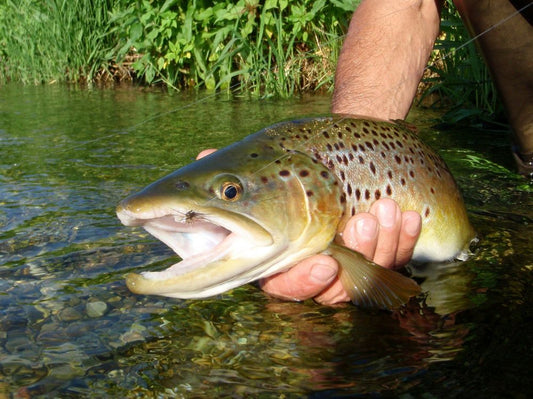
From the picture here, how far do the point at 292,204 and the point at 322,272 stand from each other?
10.1 inches

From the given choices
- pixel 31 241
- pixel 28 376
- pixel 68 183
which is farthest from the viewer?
pixel 68 183

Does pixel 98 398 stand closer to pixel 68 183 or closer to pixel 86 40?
pixel 68 183

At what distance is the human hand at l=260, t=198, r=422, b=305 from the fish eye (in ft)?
1.15

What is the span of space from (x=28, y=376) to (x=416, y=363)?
1.15 meters

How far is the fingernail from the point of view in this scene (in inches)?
83.4

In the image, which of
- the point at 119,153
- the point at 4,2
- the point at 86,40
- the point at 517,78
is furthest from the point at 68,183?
the point at 4,2

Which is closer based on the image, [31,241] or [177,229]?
[177,229]

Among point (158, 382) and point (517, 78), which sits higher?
point (517, 78)

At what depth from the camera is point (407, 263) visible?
2611mm

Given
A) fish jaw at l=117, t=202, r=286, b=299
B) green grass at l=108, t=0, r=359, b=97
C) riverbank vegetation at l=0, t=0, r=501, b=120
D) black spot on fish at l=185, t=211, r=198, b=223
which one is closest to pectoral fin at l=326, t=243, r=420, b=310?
fish jaw at l=117, t=202, r=286, b=299

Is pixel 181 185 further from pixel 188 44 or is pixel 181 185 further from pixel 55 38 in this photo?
pixel 55 38

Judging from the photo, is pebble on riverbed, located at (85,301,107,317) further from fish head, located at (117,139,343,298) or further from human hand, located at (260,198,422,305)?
human hand, located at (260,198,422,305)

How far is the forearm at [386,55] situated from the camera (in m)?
3.23

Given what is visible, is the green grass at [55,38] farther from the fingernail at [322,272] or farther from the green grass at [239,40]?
the fingernail at [322,272]
